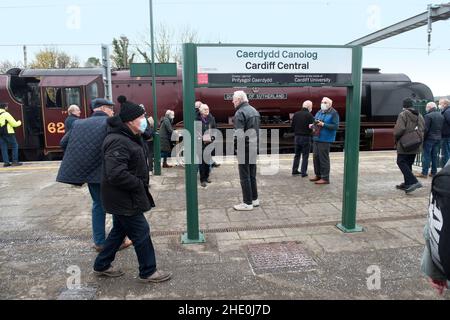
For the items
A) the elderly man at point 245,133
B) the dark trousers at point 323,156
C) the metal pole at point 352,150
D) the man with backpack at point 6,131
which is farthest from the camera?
the man with backpack at point 6,131

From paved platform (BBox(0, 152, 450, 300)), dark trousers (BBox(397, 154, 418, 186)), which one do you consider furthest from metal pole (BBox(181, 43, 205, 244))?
dark trousers (BBox(397, 154, 418, 186))

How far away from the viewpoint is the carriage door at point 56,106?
10398 millimetres

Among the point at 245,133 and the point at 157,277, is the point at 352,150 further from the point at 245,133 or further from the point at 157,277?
the point at 157,277

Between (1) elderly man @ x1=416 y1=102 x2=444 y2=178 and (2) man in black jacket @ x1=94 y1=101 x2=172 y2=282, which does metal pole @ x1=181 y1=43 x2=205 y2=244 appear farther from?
(1) elderly man @ x1=416 y1=102 x2=444 y2=178

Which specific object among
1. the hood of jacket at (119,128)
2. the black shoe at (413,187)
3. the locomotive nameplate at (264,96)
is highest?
the locomotive nameplate at (264,96)

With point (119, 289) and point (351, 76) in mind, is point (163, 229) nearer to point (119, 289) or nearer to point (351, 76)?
point (119, 289)

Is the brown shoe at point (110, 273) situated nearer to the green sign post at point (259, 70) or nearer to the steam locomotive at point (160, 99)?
the green sign post at point (259, 70)

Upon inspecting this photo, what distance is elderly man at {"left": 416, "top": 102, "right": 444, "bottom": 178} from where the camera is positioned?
705cm

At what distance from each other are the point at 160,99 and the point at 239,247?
7784mm

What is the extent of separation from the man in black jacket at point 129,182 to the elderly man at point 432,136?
6050 millimetres

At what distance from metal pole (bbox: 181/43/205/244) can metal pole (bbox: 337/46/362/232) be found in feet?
6.09

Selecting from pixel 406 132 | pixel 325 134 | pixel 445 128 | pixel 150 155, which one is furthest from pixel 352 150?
pixel 150 155

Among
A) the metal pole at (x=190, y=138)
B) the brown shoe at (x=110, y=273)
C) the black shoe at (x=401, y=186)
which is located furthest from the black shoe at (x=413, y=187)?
the brown shoe at (x=110, y=273)

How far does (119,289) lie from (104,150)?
126 centimetres
